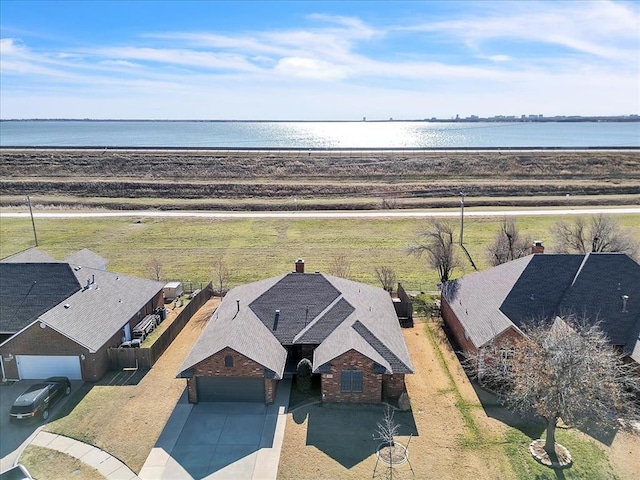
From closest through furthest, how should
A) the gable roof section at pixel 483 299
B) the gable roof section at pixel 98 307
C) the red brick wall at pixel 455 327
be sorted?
the gable roof section at pixel 483 299, the gable roof section at pixel 98 307, the red brick wall at pixel 455 327

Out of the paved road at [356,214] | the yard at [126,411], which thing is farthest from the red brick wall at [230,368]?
the paved road at [356,214]

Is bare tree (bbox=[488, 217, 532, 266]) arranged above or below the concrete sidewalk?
above

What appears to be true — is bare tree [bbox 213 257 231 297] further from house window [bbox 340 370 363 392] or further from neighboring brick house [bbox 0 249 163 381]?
house window [bbox 340 370 363 392]

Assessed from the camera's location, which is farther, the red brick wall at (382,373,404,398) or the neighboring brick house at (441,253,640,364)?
the neighboring brick house at (441,253,640,364)

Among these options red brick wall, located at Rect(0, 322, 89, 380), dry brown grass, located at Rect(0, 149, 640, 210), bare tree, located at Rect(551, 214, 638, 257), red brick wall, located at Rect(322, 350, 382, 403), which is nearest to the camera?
red brick wall, located at Rect(322, 350, 382, 403)

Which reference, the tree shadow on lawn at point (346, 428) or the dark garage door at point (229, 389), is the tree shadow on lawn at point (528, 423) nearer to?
the tree shadow on lawn at point (346, 428)

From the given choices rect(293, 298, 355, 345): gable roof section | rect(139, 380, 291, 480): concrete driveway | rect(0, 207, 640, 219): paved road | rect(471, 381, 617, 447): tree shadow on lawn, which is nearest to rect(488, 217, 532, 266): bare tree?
rect(293, 298, 355, 345): gable roof section
